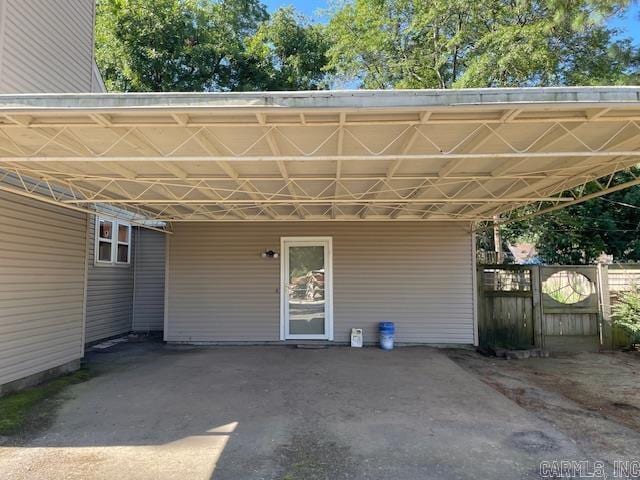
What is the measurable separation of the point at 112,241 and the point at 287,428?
6748 millimetres

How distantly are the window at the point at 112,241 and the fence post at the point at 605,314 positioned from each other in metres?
9.47

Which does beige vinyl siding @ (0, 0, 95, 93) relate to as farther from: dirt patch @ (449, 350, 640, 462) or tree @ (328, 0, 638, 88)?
tree @ (328, 0, 638, 88)

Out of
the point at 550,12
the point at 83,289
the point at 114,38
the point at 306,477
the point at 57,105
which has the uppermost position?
the point at 114,38

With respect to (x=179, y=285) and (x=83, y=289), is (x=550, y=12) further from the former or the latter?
(x=83, y=289)

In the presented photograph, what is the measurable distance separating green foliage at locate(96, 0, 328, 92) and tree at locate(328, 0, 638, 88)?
2606 millimetres

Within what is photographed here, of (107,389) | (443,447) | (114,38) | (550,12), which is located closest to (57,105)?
(107,389)

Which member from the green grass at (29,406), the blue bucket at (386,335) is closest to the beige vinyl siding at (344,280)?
the blue bucket at (386,335)

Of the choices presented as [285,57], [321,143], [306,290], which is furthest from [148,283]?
[285,57]

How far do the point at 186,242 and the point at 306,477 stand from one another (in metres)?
6.19

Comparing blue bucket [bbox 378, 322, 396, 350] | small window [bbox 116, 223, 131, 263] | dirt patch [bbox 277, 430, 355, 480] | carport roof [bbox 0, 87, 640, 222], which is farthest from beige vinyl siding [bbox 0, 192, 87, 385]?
blue bucket [bbox 378, 322, 396, 350]

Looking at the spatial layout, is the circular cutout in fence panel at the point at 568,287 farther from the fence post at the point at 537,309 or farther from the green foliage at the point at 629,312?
the green foliage at the point at 629,312

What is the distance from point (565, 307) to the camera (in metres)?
7.76

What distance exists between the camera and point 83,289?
21.7ft

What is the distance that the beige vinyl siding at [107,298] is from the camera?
26.7 feet
